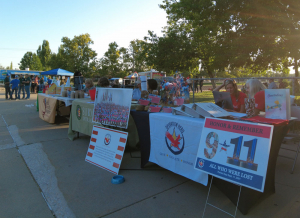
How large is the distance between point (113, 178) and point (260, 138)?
233 cm

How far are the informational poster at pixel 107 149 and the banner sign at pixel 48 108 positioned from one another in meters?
4.02

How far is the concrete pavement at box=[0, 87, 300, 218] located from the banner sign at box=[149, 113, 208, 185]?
0.33 m

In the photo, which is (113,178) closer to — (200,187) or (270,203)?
(200,187)

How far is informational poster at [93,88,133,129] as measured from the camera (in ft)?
12.8

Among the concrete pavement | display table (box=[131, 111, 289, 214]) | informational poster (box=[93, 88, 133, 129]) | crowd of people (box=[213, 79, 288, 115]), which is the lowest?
the concrete pavement

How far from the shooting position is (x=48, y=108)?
27.0ft

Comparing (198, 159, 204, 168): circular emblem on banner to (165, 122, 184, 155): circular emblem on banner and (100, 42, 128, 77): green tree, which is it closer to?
(165, 122, 184, 155): circular emblem on banner

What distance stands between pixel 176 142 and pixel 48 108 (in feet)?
21.4

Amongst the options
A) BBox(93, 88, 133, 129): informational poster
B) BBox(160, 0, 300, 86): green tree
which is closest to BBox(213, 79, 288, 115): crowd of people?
BBox(93, 88, 133, 129): informational poster

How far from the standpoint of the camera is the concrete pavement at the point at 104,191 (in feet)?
9.00

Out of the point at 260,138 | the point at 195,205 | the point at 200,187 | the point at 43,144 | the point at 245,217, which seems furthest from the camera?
the point at 43,144

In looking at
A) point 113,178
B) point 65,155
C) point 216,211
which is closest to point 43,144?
point 65,155

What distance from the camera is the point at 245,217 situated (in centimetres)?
258

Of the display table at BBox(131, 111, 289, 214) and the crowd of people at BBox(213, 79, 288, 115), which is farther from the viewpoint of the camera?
the crowd of people at BBox(213, 79, 288, 115)
